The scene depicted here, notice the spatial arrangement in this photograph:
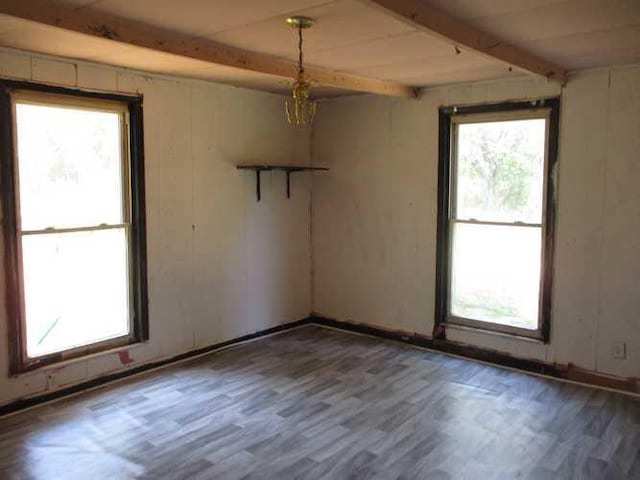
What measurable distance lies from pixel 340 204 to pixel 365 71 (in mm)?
1735

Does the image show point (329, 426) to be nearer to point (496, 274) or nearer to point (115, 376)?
point (115, 376)

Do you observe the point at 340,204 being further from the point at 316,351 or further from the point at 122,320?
the point at 122,320

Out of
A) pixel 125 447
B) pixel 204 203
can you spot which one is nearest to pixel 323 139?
pixel 204 203

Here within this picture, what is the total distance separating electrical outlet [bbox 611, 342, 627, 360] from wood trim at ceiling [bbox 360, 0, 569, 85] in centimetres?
197

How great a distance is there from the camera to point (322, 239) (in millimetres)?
5762

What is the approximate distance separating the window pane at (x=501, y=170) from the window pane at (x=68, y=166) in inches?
110

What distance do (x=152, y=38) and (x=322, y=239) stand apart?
314 centimetres

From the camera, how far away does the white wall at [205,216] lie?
13.1ft

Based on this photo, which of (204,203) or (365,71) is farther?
(204,203)

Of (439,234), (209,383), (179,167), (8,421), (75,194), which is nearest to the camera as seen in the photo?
(8,421)

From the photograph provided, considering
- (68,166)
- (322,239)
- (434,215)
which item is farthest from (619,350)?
(68,166)

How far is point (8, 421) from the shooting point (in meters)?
3.49

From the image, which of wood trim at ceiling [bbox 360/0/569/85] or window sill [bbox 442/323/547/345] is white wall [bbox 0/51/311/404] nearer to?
window sill [bbox 442/323/547/345]

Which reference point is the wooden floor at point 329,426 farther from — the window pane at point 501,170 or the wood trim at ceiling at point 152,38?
the wood trim at ceiling at point 152,38
